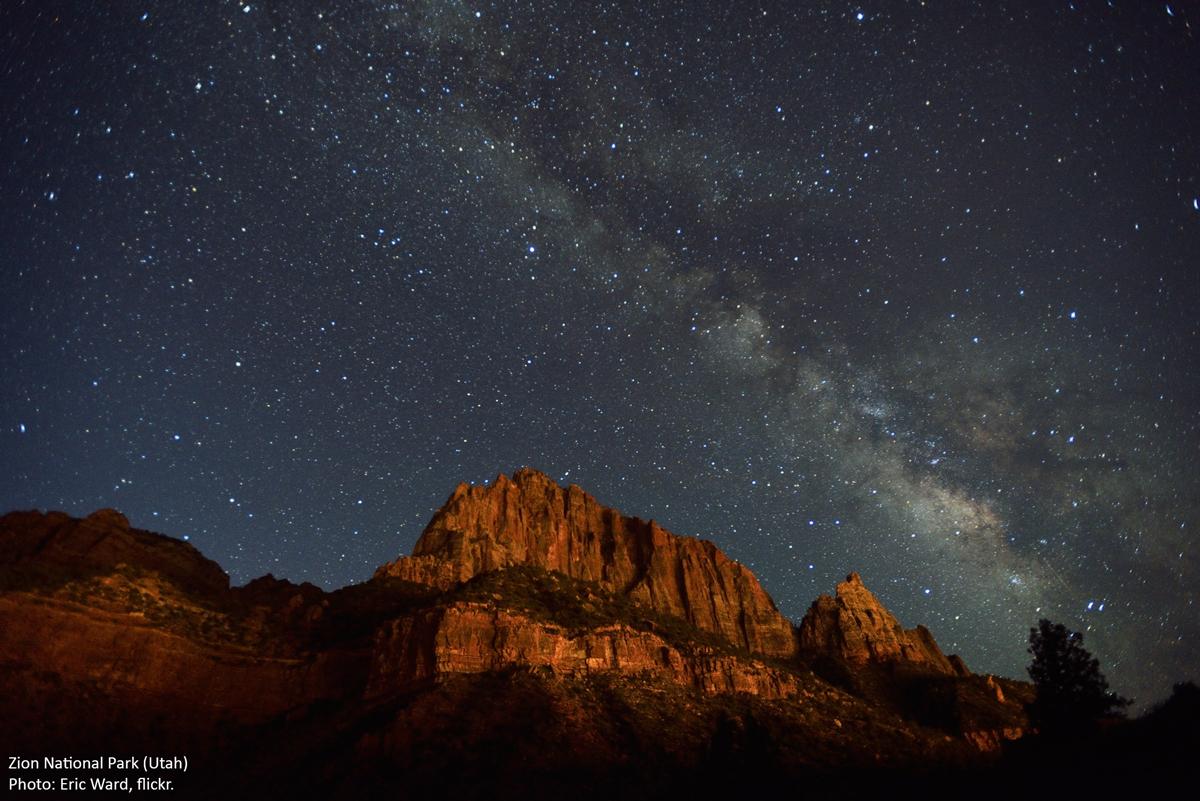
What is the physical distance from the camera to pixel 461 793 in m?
39.1

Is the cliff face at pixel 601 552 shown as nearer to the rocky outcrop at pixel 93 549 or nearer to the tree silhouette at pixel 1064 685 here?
the rocky outcrop at pixel 93 549

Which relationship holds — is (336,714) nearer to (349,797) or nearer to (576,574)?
(349,797)

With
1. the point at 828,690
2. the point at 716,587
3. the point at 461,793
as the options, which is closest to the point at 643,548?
the point at 716,587

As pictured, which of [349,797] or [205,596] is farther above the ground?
[205,596]

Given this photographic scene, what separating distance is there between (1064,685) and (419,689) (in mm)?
46354

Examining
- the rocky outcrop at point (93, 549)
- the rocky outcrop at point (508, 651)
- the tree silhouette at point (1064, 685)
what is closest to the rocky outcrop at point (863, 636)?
the rocky outcrop at point (508, 651)

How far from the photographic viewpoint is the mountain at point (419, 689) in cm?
4306

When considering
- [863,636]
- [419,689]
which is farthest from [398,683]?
[863,636]

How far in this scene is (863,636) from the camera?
3880 inches

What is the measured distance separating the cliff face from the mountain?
747 centimetres

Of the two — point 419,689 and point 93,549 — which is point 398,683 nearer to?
point 419,689

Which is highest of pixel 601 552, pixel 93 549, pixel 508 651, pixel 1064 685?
pixel 601 552

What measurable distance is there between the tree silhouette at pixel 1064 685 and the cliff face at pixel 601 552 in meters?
62.3

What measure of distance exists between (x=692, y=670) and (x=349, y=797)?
125ft
